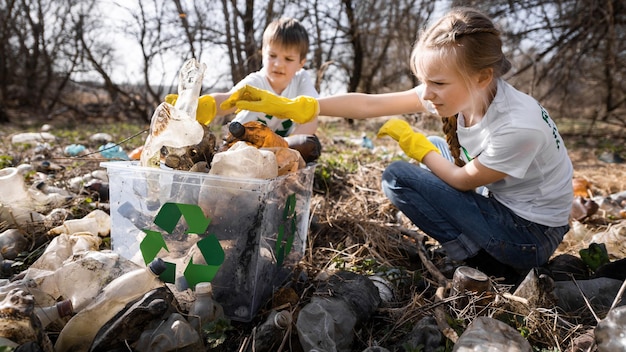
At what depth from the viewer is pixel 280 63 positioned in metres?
2.71

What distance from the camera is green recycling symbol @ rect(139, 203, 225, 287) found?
1.28 metres

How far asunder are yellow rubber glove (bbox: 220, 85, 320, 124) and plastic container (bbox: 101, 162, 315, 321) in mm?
434

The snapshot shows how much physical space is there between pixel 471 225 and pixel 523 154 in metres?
0.35

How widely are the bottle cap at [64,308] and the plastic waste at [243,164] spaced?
0.51 metres

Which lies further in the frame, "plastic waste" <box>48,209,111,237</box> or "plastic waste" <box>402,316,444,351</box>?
"plastic waste" <box>48,209,111,237</box>

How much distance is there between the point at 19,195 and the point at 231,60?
530 centimetres

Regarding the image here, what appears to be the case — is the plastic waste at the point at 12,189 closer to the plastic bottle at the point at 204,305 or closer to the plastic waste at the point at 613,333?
the plastic bottle at the point at 204,305

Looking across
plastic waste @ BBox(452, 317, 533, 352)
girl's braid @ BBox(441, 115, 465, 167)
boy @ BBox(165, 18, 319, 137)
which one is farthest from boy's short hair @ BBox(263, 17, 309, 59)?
plastic waste @ BBox(452, 317, 533, 352)

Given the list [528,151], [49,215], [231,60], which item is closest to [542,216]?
[528,151]

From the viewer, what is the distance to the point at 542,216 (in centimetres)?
173

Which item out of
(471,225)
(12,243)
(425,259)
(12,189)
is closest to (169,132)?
(12,243)

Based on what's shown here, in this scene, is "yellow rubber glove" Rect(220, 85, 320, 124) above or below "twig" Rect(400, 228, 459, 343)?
above

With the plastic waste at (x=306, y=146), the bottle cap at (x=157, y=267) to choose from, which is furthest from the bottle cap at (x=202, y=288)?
the plastic waste at (x=306, y=146)

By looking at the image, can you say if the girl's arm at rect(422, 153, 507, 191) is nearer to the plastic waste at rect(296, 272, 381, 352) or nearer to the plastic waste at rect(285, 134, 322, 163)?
the plastic waste at rect(285, 134, 322, 163)
